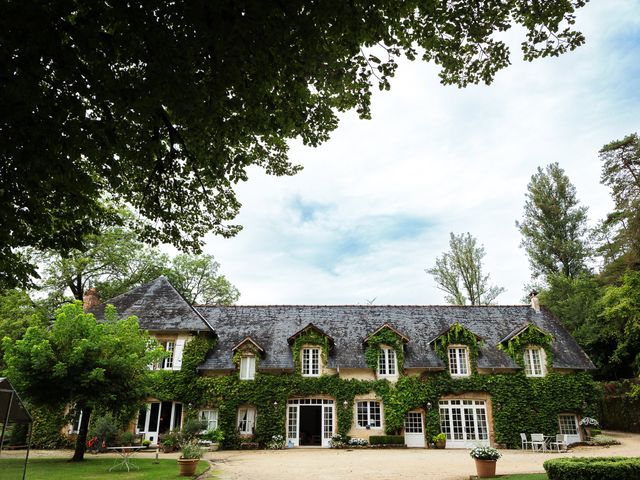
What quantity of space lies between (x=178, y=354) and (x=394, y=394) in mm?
11804

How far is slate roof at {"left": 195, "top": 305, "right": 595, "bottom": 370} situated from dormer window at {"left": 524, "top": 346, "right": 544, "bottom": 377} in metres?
0.72

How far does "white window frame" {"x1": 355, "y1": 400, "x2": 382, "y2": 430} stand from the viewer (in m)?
22.0

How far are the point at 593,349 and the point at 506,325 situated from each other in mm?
9672

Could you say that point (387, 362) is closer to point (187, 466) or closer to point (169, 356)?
point (169, 356)

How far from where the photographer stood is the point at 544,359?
2312 centimetres

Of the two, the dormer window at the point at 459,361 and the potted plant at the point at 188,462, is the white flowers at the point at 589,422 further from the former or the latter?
the potted plant at the point at 188,462

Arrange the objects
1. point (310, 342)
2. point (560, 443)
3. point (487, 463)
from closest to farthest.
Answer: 1. point (487, 463)
2. point (560, 443)
3. point (310, 342)

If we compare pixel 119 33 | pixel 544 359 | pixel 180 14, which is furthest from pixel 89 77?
pixel 544 359

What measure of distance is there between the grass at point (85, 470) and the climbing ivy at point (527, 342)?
16.9 meters

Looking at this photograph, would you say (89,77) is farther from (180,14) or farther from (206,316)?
(206,316)

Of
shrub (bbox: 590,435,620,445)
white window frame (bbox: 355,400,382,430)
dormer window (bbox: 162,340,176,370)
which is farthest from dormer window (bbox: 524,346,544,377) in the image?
dormer window (bbox: 162,340,176,370)

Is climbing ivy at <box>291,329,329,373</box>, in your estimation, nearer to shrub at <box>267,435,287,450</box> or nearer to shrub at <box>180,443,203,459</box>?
shrub at <box>267,435,287,450</box>

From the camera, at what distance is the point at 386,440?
21016 mm

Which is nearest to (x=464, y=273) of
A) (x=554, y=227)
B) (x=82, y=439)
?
(x=554, y=227)
